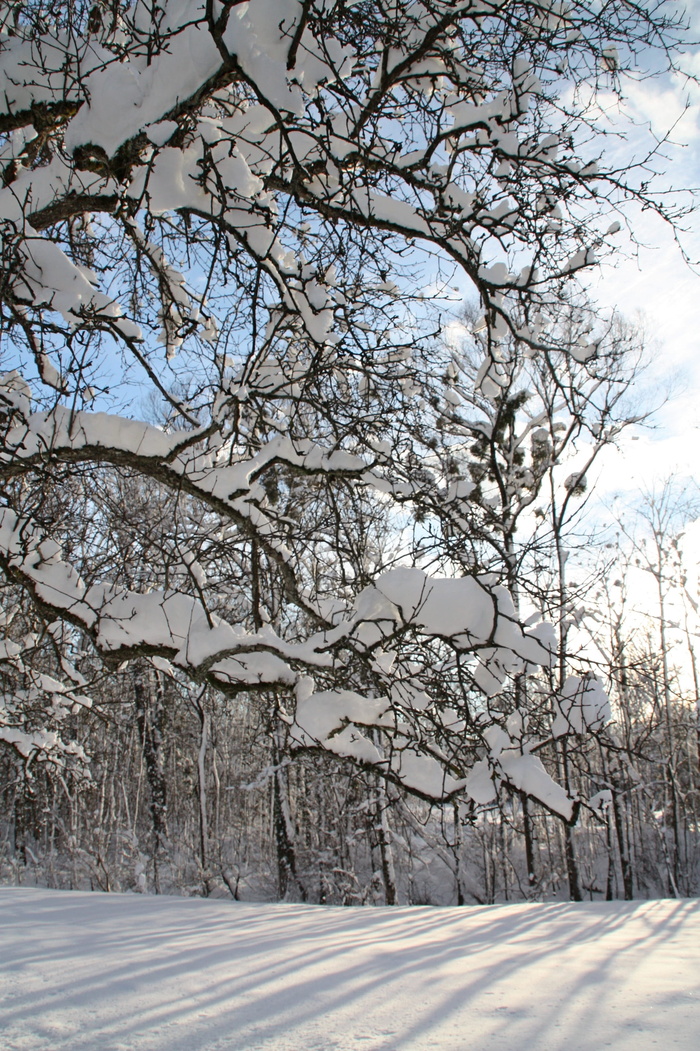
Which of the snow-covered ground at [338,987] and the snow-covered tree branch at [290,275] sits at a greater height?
the snow-covered tree branch at [290,275]

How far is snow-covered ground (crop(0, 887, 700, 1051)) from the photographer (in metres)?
1.19

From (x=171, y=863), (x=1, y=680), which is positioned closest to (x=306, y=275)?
(x=1, y=680)

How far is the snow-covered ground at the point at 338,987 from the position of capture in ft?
3.90

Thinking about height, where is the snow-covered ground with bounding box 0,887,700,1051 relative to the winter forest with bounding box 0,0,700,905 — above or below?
below

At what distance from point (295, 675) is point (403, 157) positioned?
2715 millimetres

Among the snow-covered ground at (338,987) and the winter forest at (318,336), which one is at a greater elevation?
the winter forest at (318,336)

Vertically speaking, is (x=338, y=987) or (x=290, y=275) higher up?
(x=290, y=275)

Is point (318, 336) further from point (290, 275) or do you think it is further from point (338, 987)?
point (338, 987)

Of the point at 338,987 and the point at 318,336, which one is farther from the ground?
the point at 318,336

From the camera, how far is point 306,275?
3.38 metres

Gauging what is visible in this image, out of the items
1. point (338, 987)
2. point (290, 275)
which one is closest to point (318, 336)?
point (290, 275)

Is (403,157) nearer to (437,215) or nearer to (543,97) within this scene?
(437,215)

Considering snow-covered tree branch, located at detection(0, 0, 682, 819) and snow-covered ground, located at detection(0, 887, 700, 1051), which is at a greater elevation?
snow-covered tree branch, located at detection(0, 0, 682, 819)

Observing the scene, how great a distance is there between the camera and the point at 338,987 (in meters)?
1.50
